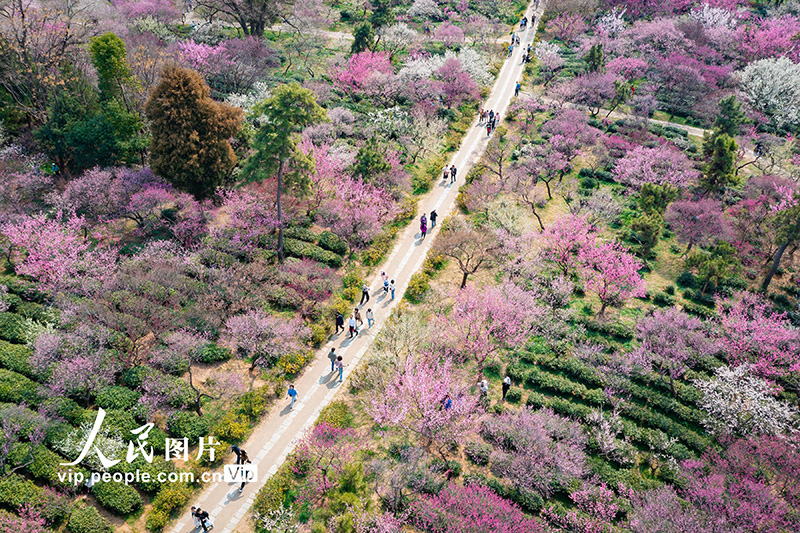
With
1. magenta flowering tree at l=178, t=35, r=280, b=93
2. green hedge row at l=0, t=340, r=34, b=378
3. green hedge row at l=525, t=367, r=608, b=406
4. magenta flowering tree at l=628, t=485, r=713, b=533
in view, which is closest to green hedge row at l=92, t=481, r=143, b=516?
green hedge row at l=0, t=340, r=34, b=378

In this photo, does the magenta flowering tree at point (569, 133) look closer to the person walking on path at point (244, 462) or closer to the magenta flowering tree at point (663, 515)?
the magenta flowering tree at point (663, 515)

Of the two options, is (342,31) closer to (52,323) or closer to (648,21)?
(648,21)

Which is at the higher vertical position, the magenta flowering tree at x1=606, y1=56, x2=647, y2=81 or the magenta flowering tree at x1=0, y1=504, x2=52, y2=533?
the magenta flowering tree at x1=606, y1=56, x2=647, y2=81

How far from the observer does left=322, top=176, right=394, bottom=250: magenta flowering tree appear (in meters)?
41.7

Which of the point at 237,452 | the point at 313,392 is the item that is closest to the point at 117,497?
the point at 237,452

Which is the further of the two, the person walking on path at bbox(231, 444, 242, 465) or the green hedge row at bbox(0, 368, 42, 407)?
the green hedge row at bbox(0, 368, 42, 407)

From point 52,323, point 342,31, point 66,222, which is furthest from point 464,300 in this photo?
point 342,31

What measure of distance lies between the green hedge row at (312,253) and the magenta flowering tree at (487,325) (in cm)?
1073

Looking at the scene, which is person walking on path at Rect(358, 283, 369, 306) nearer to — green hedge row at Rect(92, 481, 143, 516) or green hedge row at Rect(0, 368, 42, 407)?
green hedge row at Rect(92, 481, 143, 516)

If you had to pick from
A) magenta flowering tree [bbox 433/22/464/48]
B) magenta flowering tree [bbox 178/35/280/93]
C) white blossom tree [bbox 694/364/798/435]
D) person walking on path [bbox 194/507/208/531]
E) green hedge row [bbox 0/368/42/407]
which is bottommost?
person walking on path [bbox 194/507/208/531]

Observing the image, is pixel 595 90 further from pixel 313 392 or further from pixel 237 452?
pixel 237 452

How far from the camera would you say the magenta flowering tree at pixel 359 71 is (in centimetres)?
6066

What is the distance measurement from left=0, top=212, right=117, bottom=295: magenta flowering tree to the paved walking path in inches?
602

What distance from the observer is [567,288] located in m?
37.5
